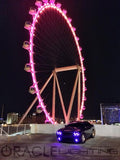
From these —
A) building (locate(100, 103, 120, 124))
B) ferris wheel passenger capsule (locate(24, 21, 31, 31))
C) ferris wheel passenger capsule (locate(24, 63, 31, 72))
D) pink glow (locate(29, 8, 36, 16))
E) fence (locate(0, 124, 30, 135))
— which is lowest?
fence (locate(0, 124, 30, 135))

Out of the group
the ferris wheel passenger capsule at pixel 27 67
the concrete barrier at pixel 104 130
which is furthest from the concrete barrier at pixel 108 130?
the ferris wheel passenger capsule at pixel 27 67

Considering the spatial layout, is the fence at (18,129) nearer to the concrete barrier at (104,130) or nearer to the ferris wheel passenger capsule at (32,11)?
the concrete barrier at (104,130)

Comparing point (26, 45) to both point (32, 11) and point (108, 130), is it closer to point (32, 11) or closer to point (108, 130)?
point (32, 11)

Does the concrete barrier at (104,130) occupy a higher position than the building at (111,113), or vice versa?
the building at (111,113)

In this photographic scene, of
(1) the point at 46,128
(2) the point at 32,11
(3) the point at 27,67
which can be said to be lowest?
(1) the point at 46,128

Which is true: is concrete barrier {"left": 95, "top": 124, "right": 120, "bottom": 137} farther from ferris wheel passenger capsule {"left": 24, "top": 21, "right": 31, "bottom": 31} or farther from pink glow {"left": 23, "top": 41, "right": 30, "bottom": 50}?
ferris wheel passenger capsule {"left": 24, "top": 21, "right": 31, "bottom": 31}

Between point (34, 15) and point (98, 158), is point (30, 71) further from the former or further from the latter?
point (98, 158)

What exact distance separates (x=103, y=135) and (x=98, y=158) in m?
6.79

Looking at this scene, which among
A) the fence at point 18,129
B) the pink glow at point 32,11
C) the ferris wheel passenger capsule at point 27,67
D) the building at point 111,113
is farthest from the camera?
the pink glow at point 32,11

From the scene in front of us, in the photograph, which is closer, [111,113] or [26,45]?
[26,45]

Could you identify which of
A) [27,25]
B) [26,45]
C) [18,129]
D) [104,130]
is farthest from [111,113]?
[27,25]

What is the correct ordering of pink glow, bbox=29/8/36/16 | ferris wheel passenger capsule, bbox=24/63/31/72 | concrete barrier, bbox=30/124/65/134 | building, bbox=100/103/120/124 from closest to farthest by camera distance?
1. concrete barrier, bbox=30/124/65/134
2. ferris wheel passenger capsule, bbox=24/63/31/72
3. building, bbox=100/103/120/124
4. pink glow, bbox=29/8/36/16

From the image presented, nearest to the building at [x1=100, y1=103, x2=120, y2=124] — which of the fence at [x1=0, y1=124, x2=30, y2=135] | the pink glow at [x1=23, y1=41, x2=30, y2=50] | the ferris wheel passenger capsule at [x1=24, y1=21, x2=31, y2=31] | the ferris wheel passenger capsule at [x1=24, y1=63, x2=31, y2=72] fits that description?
the fence at [x1=0, y1=124, x2=30, y2=135]

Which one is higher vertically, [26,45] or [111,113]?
[26,45]
